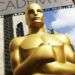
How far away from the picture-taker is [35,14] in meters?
2.24

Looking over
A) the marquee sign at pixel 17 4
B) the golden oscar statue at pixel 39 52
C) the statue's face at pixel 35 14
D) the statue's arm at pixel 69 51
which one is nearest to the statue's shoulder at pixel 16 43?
the golden oscar statue at pixel 39 52

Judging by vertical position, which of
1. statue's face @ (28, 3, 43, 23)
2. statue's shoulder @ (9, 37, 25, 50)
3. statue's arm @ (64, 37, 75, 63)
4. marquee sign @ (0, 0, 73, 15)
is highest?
statue's face @ (28, 3, 43, 23)

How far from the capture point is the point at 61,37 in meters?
2.24

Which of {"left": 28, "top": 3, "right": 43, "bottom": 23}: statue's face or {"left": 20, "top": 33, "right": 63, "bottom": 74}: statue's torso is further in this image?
{"left": 28, "top": 3, "right": 43, "bottom": 23}: statue's face

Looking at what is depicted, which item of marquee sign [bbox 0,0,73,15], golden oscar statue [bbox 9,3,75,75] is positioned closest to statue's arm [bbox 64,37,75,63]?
golden oscar statue [bbox 9,3,75,75]

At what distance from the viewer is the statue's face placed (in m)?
2.23

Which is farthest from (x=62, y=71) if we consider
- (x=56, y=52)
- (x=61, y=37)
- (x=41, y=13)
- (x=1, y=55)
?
(x=1, y=55)

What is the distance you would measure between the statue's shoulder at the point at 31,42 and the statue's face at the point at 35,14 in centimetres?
9

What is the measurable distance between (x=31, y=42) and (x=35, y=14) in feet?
0.59

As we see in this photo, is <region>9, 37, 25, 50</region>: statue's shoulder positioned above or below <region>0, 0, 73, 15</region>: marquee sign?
below

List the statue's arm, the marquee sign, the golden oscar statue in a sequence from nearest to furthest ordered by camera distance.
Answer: the golden oscar statue → the statue's arm → the marquee sign

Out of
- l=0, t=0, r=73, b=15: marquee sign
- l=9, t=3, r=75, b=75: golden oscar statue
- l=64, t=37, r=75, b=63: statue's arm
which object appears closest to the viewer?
l=9, t=3, r=75, b=75: golden oscar statue

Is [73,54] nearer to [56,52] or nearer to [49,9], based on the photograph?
[56,52]

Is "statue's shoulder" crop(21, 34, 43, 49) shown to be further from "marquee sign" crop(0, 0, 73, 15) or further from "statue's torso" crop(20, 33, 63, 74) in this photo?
"marquee sign" crop(0, 0, 73, 15)
